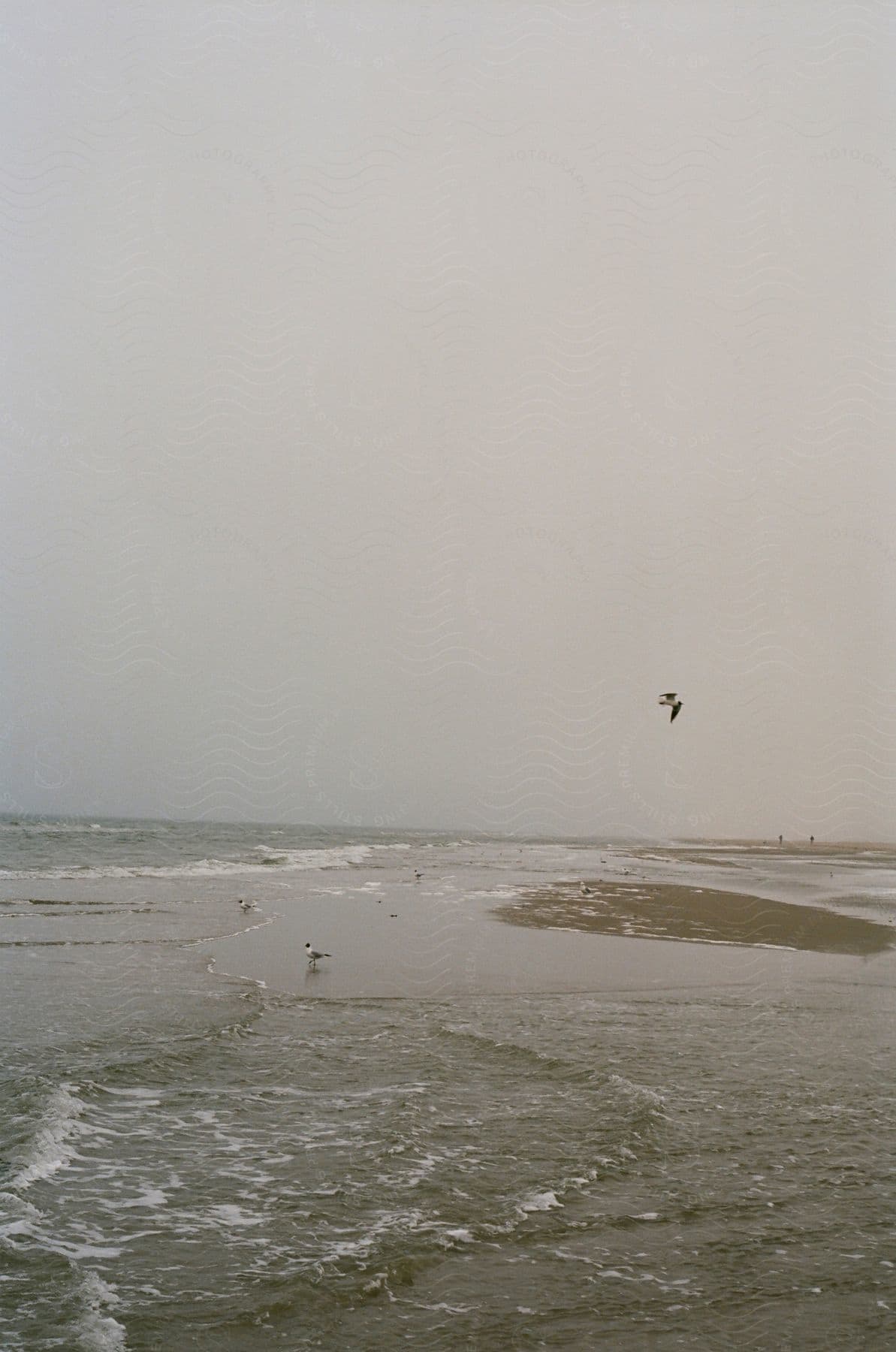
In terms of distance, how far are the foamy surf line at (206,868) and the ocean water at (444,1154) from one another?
1903 cm

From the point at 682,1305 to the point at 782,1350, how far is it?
60 cm

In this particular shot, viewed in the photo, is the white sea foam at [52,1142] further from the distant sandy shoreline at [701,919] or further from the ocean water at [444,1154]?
the distant sandy shoreline at [701,919]

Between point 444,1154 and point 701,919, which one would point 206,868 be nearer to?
point 701,919

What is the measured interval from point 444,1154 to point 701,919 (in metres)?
17.7

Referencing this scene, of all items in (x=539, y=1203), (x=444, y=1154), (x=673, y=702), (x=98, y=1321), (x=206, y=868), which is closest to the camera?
(x=98, y=1321)

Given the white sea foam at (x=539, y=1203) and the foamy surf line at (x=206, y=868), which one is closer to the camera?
the white sea foam at (x=539, y=1203)

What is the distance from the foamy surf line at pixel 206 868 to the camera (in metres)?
35.0

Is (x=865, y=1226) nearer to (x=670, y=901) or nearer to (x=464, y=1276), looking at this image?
(x=464, y=1276)

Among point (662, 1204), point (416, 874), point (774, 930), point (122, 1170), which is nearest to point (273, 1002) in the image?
point (122, 1170)

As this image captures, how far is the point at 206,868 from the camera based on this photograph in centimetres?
4016

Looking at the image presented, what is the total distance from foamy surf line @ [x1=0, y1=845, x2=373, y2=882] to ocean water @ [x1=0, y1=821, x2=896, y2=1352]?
19.0m

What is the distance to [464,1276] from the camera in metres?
5.67

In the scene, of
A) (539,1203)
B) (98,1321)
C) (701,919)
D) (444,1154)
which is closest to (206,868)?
(701,919)

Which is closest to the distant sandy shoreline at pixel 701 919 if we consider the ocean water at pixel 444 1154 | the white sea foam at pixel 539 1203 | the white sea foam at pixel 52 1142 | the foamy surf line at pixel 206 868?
the ocean water at pixel 444 1154
